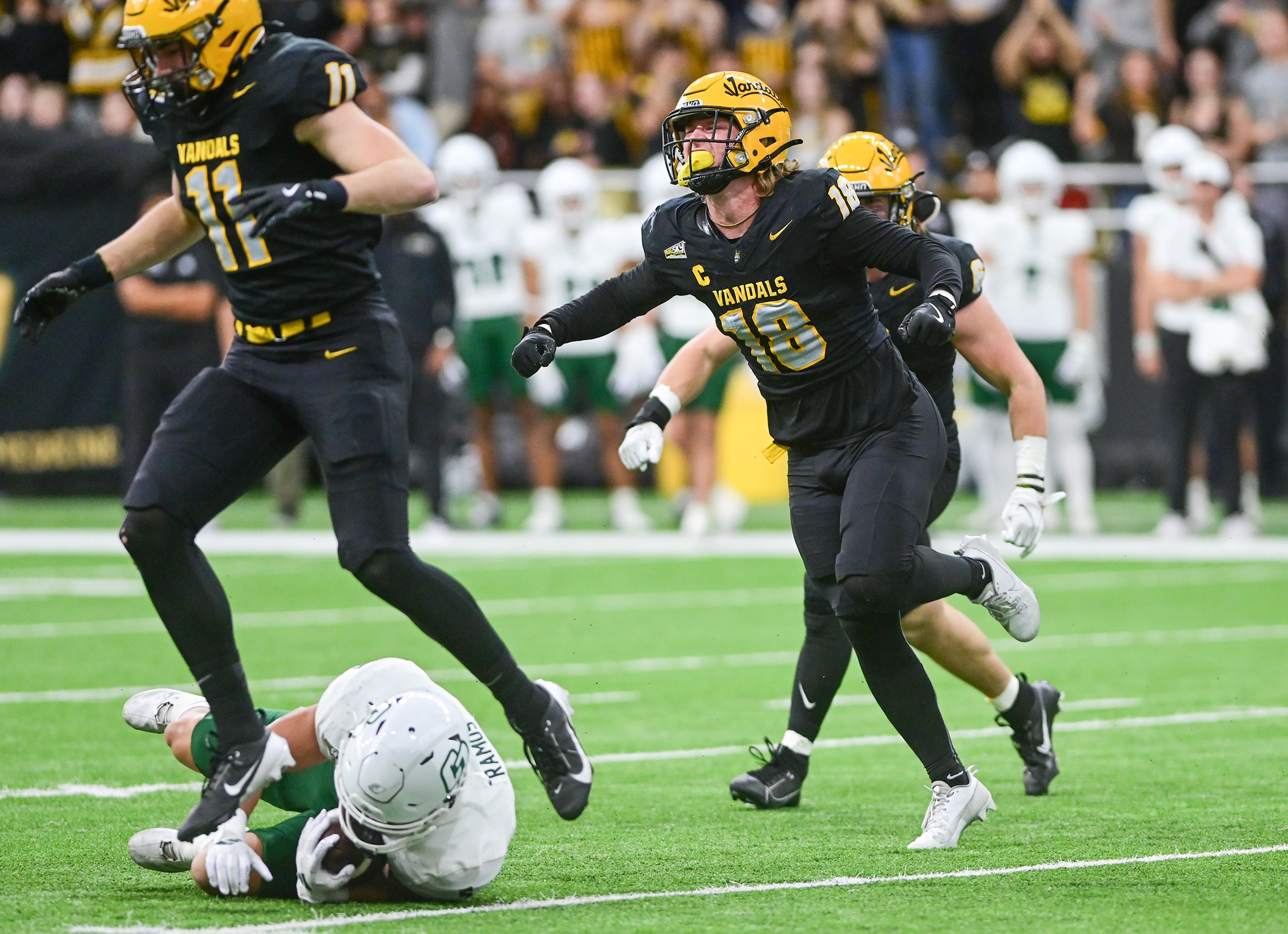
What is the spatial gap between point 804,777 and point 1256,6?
12203 mm

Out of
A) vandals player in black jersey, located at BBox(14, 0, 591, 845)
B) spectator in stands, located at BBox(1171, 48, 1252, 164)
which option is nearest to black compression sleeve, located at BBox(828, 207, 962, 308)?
vandals player in black jersey, located at BBox(14, 0, 591, 845)

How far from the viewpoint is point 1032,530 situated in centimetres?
575

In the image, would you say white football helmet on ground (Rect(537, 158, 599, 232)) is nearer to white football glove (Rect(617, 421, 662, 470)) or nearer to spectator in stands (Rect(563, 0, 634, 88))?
spectator in stands (Rect(563, 0, 634, 88))

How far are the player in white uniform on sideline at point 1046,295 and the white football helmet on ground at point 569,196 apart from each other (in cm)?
276

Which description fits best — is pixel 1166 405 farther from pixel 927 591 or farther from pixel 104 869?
pixel 104 869

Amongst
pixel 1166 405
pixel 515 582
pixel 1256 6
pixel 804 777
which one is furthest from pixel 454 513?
pixel 804 777

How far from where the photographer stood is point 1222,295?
13562 mm

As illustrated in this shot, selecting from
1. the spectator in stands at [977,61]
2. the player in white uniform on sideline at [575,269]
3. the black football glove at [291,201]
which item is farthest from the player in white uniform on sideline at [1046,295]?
the black football glove at [291,201]

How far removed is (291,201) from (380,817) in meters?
1.48

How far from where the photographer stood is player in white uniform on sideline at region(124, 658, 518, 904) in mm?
4520

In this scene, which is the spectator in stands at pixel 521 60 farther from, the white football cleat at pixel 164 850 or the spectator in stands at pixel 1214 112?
the white football cleat at pixel 164 850

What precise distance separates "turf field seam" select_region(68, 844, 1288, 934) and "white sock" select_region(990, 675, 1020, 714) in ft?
3.54

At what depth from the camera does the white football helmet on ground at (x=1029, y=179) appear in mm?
14266

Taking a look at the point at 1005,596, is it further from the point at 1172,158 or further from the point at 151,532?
the point at 1172,158
